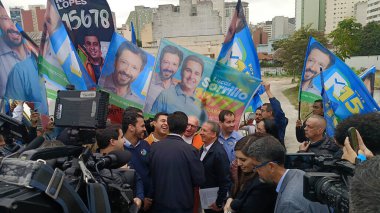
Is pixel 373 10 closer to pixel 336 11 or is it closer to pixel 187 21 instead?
pixel 336 11

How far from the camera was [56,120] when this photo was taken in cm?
188

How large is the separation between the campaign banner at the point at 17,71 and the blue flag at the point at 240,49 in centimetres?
283

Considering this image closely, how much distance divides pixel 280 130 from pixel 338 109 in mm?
810

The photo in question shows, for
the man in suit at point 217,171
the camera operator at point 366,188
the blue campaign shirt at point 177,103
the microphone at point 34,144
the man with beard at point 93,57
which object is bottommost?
the man in suit at point 217,171

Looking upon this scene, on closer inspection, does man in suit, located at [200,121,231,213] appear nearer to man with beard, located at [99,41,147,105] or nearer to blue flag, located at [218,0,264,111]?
man with beard, located at [99,41,147,105]

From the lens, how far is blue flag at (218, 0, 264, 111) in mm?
5637

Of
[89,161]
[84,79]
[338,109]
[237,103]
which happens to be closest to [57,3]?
[84,79]

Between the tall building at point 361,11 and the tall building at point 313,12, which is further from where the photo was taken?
the tall building at point 361,11

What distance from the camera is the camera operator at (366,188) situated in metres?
0.85

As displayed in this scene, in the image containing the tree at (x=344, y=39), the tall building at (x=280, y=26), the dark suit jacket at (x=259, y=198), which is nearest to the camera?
the dark suit jacket at (x=259, y=198)

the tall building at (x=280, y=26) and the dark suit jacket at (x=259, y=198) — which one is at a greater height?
the tall building at (x=280, y=26)

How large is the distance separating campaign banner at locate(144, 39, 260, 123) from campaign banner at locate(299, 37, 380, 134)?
1.29 m

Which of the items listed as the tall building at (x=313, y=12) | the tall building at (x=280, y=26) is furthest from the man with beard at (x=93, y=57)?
the tall building at (x=280, y=26)

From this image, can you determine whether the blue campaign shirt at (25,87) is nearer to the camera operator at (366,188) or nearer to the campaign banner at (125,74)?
the campaign banner at (125,74)
